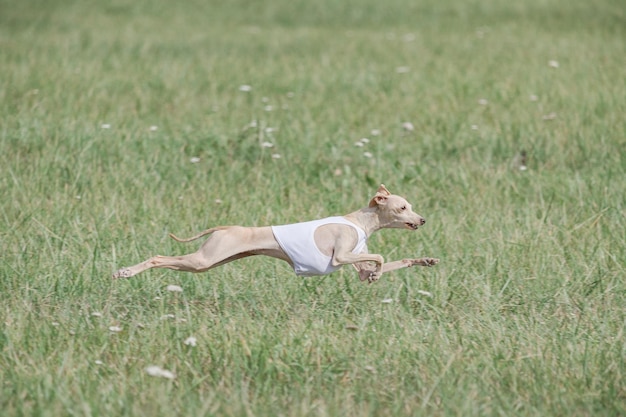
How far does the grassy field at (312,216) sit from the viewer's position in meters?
3.60

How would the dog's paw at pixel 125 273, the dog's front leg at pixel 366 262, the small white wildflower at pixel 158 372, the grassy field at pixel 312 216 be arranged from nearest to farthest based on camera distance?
the small white wildflower at pixel 158 372 < the grassy field at pixel 312 216 < the dog's front leg at pixel 366 262 < the dog's paw at pixel 125 273

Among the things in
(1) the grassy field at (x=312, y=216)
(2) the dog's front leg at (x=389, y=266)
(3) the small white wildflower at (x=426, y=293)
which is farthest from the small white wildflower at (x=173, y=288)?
(3) the small white wildflower at (x=426, y=293)

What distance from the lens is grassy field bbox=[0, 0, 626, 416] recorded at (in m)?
3.60

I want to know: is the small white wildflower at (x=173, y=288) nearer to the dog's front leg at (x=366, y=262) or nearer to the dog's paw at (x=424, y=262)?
the dog's front leg at (x=366, y=262)

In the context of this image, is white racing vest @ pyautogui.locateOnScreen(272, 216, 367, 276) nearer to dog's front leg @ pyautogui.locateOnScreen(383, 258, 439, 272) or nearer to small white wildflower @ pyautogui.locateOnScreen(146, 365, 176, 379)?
dog's front leg @ pyautogui.locateOnScreen(383, 258, 439, 272)

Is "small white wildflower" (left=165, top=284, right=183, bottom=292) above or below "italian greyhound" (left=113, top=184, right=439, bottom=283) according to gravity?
below

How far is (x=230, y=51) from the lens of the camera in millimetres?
10797

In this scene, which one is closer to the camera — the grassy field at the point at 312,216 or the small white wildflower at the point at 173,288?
the grassy field at the point at 312,216

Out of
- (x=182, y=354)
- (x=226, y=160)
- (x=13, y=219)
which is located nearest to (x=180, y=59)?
(x=226, y=160)

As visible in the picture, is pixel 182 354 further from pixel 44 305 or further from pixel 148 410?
pixel 44 305


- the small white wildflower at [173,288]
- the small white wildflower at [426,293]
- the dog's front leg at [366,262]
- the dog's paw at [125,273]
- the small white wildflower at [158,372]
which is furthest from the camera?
the small white wildflower at [426,293]

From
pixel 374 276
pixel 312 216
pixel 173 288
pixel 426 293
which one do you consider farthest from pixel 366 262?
pixel 312 216

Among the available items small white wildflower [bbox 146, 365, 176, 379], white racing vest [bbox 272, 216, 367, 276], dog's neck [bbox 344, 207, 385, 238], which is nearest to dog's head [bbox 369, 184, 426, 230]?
dog's neck [bbox 344, 207, 385, 238]

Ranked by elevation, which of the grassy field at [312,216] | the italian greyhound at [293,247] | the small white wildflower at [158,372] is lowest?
the grassy field at [312,216]
